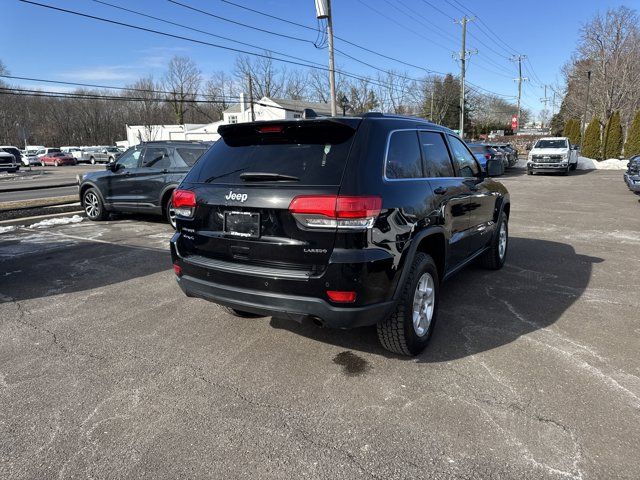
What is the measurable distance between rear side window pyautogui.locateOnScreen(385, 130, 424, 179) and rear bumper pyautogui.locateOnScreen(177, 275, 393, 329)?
1.00 meters

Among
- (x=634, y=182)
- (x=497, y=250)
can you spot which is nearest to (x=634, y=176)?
(x=634, y=182)

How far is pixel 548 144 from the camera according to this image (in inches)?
962

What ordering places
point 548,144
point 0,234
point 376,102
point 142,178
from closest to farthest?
point 0,234, point 142,178, point 548,144, point 376,102

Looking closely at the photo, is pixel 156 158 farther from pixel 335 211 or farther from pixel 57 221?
pixel 335 211

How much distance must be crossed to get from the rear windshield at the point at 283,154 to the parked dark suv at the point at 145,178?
19.2 feet

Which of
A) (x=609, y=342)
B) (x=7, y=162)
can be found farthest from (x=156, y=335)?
(x=7, y=162)

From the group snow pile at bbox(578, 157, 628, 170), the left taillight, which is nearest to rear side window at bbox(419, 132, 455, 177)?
the left taillight

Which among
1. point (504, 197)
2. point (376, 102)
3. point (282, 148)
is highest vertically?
point (376, 102)

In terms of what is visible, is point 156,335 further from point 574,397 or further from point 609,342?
point 609,342

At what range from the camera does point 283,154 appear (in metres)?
3.31

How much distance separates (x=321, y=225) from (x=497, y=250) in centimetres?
381

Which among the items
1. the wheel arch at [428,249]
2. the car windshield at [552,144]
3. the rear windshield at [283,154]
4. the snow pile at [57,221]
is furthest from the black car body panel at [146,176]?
the car windshield at [552,144]

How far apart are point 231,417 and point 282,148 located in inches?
75.4

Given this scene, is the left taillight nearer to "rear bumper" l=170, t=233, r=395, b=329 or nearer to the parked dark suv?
"rear bumper" l=170, t=233, r=395, b=329
